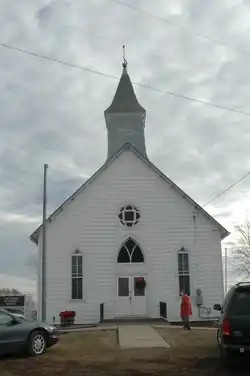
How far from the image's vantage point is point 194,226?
3009cm

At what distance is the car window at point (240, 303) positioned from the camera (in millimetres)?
11770

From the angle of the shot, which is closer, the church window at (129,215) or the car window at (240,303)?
the car window at (240,303)

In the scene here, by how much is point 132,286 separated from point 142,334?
981 centimetres

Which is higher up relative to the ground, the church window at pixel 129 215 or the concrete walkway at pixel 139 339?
the church window at pixel 129 215

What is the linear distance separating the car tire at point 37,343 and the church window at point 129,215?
15.4m

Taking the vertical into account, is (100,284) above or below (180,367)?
above

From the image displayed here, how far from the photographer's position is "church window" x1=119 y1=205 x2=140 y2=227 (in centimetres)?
3011

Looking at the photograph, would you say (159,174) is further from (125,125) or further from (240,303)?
(240,303)

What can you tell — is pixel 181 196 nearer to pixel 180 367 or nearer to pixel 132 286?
pixel 132 286

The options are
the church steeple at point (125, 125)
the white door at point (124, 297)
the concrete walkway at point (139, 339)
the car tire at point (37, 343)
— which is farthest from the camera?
the church steeple at point (125, 125)

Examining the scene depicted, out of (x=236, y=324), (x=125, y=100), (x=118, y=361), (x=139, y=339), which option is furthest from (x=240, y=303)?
(x=125, y=100)

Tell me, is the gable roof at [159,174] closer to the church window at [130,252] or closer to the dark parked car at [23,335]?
the church window at [130,252]

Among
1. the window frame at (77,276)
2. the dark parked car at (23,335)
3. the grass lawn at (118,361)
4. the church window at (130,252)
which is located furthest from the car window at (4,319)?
→ the church window at (130,252)

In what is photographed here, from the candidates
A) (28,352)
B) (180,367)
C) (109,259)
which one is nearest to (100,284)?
(109,259)
